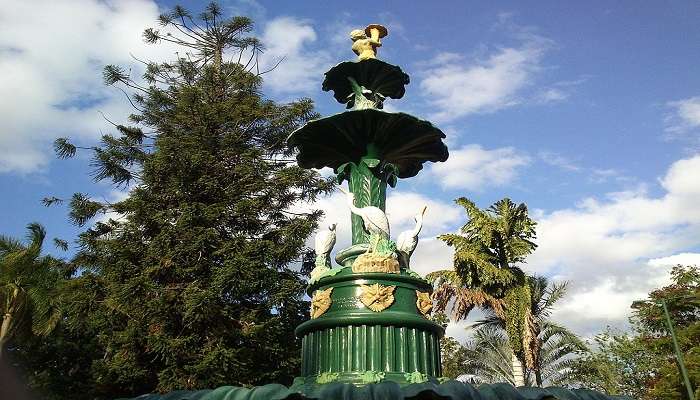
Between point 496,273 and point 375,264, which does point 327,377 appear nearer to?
point 375,264

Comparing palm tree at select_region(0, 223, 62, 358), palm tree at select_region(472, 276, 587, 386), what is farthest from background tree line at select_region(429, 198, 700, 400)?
palm tree at select_region(0, 223, 62, 358)

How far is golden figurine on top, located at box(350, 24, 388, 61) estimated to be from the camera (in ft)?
26.2

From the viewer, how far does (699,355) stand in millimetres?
19625

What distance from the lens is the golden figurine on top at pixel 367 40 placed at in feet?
26.2

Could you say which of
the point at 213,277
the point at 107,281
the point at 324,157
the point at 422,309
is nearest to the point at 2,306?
the point at 107,281

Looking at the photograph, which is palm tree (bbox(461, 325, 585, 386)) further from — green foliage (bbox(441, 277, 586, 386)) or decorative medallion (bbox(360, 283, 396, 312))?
decorative medallion (bbox(360, 283, 396, 312))

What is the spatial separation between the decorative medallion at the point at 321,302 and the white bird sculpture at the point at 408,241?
100cm

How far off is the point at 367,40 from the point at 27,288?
489 inches

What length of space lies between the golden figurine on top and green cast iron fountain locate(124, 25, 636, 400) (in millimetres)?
14

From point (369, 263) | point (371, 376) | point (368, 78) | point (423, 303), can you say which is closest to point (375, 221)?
point (369, 263)

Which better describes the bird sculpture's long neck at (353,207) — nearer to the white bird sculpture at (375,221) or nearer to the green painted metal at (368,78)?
the white bird sculpture at (375,221)

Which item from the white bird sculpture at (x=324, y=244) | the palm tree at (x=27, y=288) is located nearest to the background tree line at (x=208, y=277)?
the palm tree at (x=27, y=288)

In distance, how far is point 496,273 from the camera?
66.0 feet

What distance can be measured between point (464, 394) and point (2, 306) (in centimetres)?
1470
